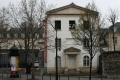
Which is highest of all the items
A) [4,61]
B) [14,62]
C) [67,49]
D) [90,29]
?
[90,29]

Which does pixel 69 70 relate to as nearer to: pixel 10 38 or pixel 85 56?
pixel 85 56

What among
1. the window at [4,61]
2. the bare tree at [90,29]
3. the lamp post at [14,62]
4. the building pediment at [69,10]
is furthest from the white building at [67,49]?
the bare tree at [90,29]

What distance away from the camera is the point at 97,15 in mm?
39469

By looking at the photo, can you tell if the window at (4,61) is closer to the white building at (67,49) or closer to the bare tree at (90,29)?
the white building at (67,49)

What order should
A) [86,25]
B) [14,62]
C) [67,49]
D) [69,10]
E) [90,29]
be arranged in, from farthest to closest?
[69,10]
[67,49]
[14,62]
[86,25]
[90,29]

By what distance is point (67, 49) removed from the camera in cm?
5934

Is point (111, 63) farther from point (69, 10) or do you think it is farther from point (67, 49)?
point (69, 10)

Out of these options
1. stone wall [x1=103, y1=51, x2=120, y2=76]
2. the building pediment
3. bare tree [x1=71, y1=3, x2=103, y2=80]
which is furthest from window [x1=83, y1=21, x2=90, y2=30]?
the building pediment

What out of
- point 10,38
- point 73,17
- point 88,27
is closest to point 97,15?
point 88,27

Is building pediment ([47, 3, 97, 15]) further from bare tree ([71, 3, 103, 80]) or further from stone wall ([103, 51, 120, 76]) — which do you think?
bare tree ([71, 3, 103, 80])

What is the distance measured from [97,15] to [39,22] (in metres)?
9.23

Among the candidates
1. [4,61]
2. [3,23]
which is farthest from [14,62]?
[4,61]

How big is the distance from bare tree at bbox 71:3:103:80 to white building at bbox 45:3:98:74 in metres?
19.6

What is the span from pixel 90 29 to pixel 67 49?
21463mm
